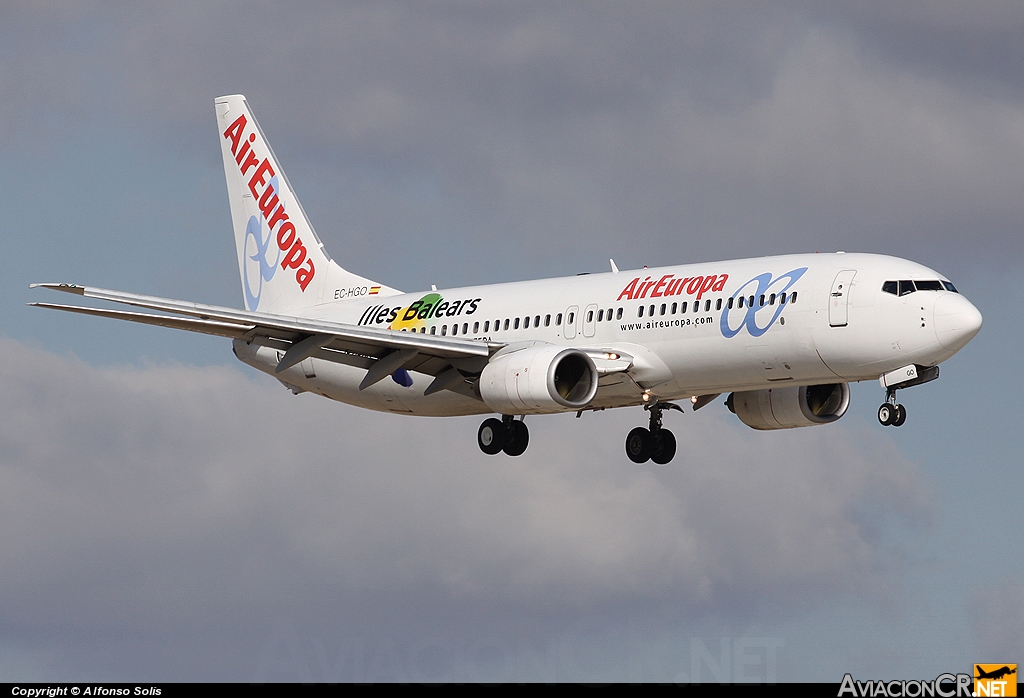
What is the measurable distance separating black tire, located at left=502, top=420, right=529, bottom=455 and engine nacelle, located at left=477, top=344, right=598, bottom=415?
3132 mm

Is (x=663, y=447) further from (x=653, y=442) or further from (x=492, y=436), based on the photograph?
(x=492, y=436)

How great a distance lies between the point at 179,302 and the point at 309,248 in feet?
44.8

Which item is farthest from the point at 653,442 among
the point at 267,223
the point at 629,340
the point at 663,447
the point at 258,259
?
the point at 267,223

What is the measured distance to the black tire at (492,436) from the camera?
179ft

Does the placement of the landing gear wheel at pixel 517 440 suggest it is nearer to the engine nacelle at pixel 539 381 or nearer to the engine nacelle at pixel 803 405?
the engine nacelle at pixel 539 381

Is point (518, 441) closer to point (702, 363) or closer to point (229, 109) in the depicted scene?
point (702, 363)

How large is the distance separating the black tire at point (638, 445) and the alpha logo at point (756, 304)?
9.09 metres

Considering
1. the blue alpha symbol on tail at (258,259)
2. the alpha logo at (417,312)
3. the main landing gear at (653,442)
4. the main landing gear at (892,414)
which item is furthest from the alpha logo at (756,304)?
the blue alpha symbol on tail at (258,259)

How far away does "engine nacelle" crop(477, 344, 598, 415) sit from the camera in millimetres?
50125

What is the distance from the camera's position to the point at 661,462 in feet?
188

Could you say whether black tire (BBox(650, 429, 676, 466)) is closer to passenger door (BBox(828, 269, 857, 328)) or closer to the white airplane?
the white airplane

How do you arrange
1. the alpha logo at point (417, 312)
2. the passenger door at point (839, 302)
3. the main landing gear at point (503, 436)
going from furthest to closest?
the alpha logo at point (417, 312), the main landing gear at point (503, 436), the passenger door at point (839, 302)

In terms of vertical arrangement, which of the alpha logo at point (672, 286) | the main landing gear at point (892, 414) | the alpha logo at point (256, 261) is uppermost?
the alpha logo at point (256, 261)

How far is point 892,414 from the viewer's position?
159 ft
